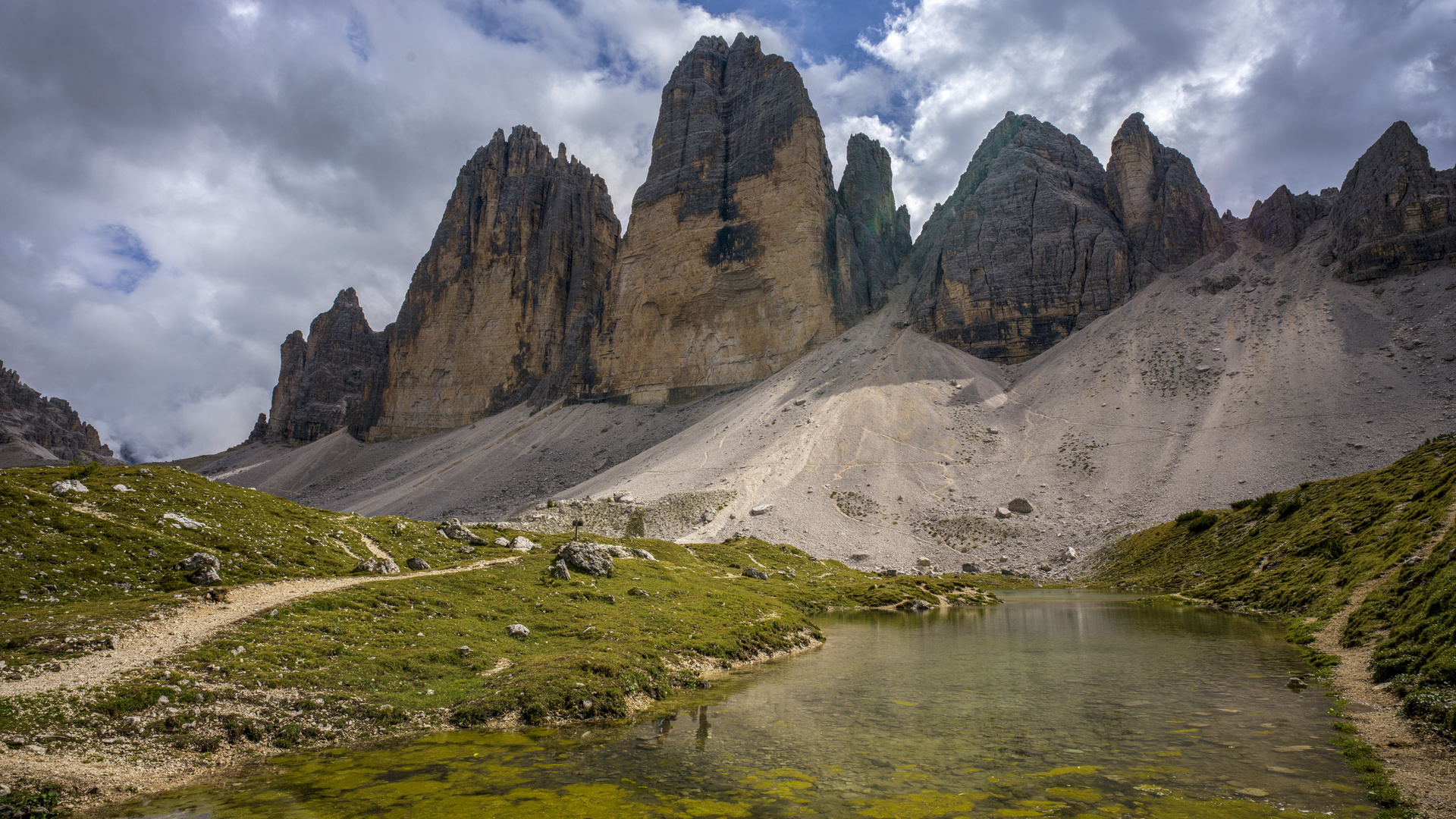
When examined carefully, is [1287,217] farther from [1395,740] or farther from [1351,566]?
[1395,740]

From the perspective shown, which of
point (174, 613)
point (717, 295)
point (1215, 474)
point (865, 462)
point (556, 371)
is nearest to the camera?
point (174, 613)

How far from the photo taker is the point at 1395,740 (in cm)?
1098

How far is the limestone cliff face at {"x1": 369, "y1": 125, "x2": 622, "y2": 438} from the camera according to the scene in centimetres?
14188

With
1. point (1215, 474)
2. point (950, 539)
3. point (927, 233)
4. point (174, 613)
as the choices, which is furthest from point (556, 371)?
point (174, 613)

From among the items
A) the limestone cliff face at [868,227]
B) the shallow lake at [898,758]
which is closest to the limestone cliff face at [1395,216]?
the limestone cliff face at [868,227]

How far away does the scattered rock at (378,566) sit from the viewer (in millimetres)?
22906

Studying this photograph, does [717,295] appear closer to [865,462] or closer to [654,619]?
[865,462]

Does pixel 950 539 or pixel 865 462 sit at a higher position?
pixel 865 462

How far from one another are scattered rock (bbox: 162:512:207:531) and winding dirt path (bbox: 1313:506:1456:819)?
29131mm

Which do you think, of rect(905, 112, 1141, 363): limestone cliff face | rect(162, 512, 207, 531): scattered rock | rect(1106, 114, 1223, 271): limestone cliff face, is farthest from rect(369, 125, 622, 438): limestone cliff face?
rect(162, 512, 207, 531): scattered rock

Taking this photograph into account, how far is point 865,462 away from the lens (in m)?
72.2

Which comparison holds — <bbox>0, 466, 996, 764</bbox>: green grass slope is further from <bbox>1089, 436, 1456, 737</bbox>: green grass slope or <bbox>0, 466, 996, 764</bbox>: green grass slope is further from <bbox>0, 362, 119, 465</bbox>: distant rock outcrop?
<bbox>0, 362, 119, 465</bbox>: distant rock outcrop

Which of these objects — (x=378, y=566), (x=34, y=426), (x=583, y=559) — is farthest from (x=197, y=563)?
(x=34, y=426)

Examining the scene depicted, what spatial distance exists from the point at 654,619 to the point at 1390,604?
22051 millimetres
